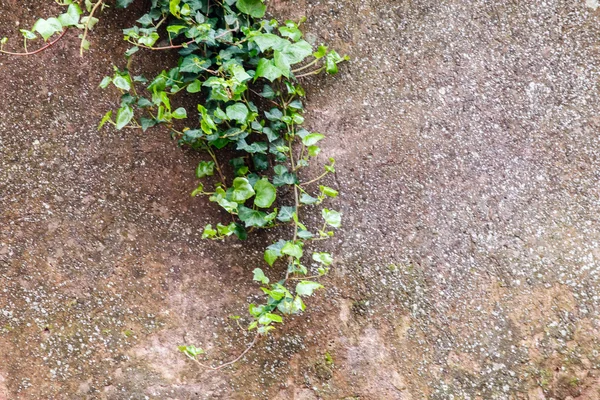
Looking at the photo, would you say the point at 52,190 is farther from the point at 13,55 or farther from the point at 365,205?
the point at 365,205

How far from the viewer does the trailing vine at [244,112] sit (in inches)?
54.7

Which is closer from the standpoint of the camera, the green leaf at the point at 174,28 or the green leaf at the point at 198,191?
the green leaf at the point at 174,28

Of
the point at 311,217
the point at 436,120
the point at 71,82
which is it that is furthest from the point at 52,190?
the point at 436,120

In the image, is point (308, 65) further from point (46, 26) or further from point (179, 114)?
point (46, 26)

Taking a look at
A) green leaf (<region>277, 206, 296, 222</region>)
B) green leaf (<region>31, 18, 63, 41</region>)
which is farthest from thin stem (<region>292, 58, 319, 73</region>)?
green leaf (<region>31, 18, 63, 41</region>)

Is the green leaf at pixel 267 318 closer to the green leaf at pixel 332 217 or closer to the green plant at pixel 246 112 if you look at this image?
the green plant at pixel 246 112

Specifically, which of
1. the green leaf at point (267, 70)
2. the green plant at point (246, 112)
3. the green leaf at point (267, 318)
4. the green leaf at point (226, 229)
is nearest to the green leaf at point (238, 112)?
the green plant at point (246, 112)

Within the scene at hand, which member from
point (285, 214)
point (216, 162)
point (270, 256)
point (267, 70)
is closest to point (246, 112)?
point (267, 70)

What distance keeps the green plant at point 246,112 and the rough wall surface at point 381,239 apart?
96 millimetres

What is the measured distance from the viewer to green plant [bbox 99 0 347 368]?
1393mm

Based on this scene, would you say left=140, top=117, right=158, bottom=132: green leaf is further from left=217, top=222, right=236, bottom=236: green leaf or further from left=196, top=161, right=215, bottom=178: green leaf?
left=217, top=222, right=236, bottom=236: green leaf

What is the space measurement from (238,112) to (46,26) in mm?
551

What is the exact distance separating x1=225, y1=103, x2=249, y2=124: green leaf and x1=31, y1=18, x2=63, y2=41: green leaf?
1.64 ft

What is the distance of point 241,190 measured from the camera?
146cm
